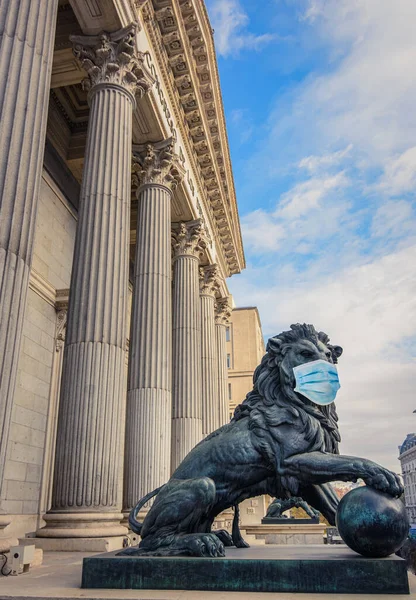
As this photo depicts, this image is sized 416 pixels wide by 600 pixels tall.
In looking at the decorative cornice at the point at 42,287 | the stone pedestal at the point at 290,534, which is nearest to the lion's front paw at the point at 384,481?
the stone pedestal at the point at 290,534

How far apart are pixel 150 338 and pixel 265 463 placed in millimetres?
11263

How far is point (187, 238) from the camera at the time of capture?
23312 millimetres

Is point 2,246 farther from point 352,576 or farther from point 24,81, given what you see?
point 352,576

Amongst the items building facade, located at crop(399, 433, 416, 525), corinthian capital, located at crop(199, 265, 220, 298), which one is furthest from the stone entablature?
building facade, located at crop(399, 433, 416, 525)

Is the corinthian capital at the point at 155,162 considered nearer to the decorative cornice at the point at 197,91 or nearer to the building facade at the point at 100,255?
the building facade at the point at 100,255

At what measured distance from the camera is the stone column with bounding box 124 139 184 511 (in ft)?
48.2

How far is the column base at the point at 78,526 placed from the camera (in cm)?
1009

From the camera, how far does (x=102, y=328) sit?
11438 mm

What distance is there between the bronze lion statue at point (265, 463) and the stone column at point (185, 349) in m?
15.1

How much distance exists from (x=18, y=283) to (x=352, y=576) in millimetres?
5536

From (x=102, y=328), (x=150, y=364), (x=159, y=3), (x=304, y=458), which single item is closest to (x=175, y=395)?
(x=150, y=364)

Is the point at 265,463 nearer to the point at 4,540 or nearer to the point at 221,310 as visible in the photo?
the point at 4,540

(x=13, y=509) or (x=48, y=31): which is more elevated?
(x=48, y=31)

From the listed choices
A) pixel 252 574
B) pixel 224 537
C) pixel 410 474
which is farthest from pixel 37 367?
pixel 410 474
